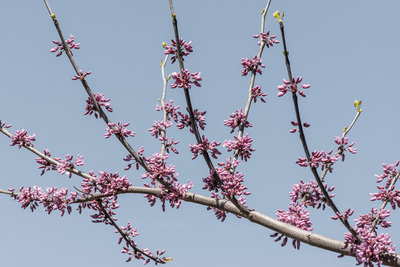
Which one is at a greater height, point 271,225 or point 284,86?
point 284,86

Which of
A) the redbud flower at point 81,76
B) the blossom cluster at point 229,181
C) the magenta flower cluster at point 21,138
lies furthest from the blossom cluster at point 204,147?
the magenta flower cluster at point 21,138

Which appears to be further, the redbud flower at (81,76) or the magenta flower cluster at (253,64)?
the magenta flower cluster at (253,64)

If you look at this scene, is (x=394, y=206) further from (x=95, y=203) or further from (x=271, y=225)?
(x=95, y=203)

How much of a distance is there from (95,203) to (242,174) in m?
3.20

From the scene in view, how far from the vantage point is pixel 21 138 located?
991 centimetres

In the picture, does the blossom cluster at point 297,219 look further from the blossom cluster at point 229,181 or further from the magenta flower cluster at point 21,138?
the magenta flower cluster at point 21,138

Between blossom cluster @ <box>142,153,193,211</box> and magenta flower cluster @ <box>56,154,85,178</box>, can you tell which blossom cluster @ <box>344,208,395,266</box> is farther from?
magenta flower cluster @ <box>56,154,85,178</box>

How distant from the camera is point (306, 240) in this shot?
8.09 meters

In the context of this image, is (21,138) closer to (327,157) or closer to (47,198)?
(47,198)

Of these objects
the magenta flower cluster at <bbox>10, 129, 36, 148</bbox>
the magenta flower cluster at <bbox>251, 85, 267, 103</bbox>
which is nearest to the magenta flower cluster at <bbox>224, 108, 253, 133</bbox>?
the magenta flower cluster at <bbox>251, 85, 267, 103</bbox>

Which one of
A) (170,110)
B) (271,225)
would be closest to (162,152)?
(170,110)

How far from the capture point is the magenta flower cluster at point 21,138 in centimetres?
990

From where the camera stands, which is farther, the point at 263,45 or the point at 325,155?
the point at 263,45

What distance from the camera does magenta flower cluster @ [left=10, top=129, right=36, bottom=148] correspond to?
9898mm
